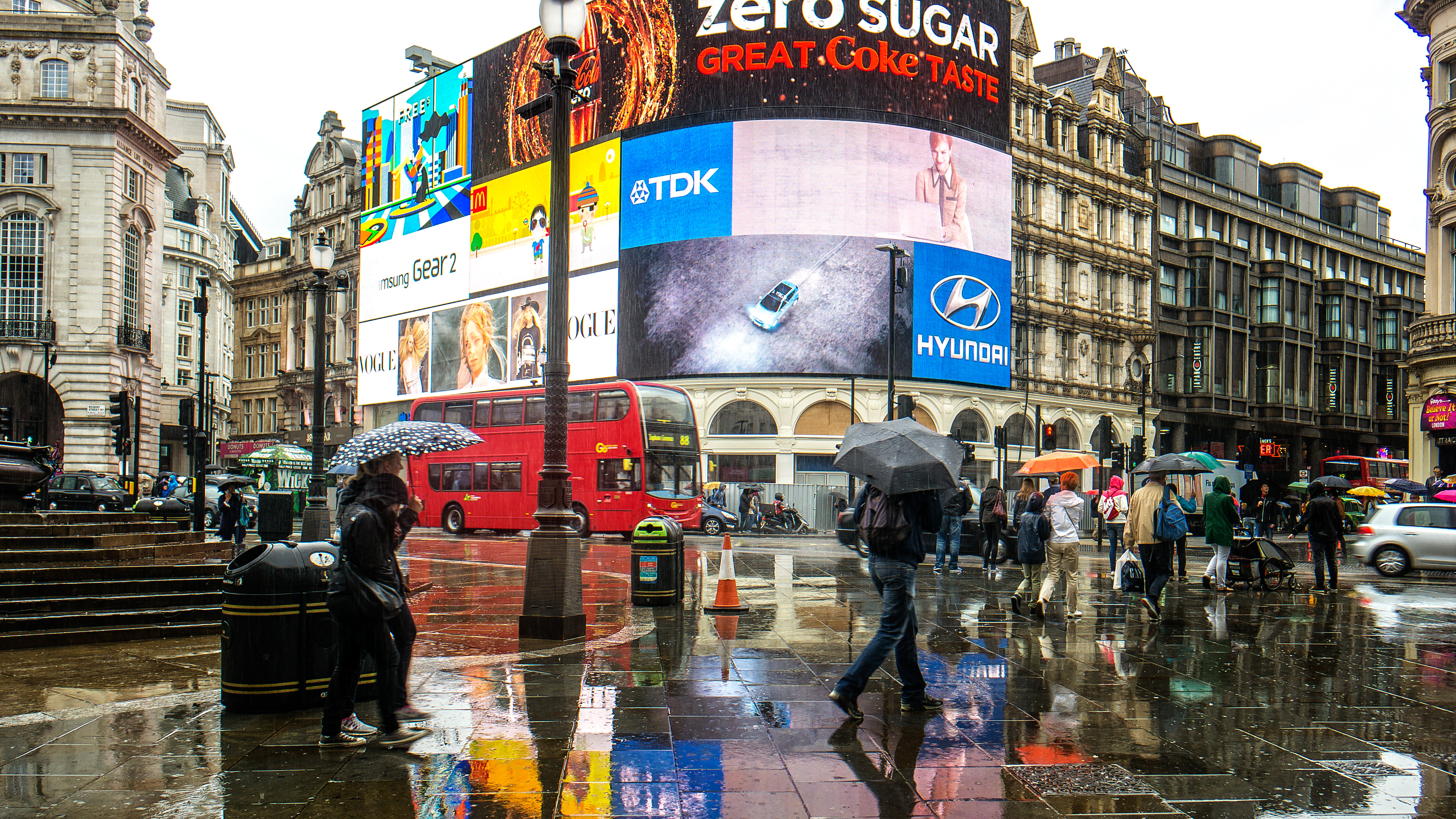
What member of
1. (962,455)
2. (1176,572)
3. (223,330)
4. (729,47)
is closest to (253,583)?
(962,455)

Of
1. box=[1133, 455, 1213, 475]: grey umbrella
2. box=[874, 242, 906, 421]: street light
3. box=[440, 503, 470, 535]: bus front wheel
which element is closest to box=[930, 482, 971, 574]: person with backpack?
box=[1133, 455, 1213, 475]: grey umbrella

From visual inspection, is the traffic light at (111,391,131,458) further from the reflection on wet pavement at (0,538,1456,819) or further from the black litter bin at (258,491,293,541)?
the reflection on wet pavement at (0,538,1456,819)

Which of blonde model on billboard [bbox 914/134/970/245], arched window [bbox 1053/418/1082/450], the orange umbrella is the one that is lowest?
the orange umbrella

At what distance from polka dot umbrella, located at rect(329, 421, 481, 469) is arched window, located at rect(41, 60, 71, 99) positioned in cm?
5153

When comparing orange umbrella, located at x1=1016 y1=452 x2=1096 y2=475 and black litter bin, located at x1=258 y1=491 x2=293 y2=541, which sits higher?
orange umbrella, located at x1=1016 y1=452 x2=1096 y2=475

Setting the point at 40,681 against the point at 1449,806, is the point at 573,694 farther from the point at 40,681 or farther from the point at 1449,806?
the point at 1449,806

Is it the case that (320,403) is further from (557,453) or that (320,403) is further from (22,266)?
(22,266)

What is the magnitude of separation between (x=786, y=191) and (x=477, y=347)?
745 inches

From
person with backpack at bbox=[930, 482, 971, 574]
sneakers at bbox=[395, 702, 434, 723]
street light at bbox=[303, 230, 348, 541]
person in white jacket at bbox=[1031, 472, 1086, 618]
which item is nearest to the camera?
sneakers at bbox=[395, 702, 434, 723]

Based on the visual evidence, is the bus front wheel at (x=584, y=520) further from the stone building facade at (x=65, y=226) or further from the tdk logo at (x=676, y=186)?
the stone building facade at (x=65, y=226)

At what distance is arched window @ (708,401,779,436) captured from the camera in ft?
142

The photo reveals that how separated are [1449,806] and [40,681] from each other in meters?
9.23

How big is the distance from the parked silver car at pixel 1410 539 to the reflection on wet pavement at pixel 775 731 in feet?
33.9

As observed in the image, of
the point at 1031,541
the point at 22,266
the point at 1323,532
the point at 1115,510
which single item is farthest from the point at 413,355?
the point at 1031,541
